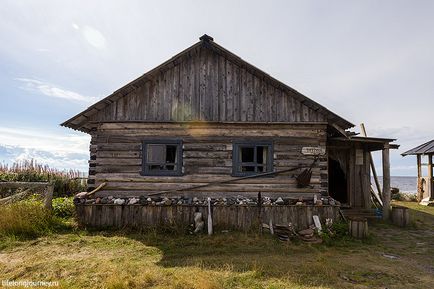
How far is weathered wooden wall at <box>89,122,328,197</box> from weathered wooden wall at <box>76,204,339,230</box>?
4.71 feet

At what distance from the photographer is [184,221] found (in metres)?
9.72

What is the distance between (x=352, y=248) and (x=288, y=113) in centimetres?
527

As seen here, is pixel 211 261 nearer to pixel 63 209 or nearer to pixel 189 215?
pixel 189 215

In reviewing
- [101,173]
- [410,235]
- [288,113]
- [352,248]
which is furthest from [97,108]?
[410,235]

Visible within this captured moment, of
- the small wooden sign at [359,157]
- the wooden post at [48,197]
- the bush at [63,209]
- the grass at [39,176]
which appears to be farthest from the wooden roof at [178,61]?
the grass at [39,176]

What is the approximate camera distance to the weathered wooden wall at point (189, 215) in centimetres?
959

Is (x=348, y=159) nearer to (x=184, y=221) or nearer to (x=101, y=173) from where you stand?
(x=184, y=221)

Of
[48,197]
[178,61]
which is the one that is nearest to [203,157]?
[178,61]

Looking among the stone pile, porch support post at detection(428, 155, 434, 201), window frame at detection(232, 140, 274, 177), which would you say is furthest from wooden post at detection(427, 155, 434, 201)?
window frame at detection(232, 140, 274, 177)

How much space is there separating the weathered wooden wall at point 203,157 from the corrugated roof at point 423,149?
13166 millimetres

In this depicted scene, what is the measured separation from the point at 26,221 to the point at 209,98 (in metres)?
7.46

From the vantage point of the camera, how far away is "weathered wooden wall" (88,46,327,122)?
11312 millimetres

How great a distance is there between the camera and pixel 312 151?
11211 mm

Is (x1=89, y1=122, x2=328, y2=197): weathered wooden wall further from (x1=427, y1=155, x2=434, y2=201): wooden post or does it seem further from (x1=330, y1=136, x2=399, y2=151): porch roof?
(x1=427, y1=155, x2=434, y2=201): wooden post
